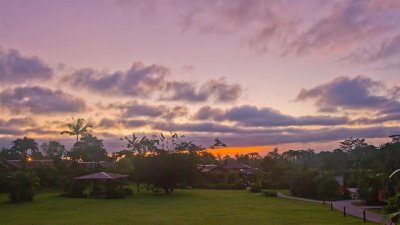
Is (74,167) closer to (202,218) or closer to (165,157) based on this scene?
(165,157)

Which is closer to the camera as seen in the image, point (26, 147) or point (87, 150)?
point (87, 150)

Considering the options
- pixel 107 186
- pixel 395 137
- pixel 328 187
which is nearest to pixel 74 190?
pixel 107 186

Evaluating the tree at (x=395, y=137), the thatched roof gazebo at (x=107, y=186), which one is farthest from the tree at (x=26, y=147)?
the tree at (x=395, y=137)

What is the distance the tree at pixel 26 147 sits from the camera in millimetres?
98125

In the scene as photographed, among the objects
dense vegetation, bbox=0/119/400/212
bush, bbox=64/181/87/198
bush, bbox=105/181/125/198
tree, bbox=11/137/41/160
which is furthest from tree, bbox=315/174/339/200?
tree, bbox=11/137/41/160

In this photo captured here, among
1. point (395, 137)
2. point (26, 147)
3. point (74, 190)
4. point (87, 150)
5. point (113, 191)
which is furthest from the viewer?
point (26, 147)

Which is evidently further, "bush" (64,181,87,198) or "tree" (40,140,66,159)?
"tree" (40,140,66,159)

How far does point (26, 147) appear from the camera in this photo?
100375mm

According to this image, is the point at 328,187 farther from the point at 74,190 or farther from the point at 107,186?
the point at 74,190

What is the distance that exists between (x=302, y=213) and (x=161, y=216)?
31.3 feet

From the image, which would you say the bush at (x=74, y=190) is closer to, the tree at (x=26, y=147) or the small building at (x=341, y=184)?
the small building at (x=341, y=184)

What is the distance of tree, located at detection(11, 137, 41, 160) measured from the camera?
98125 millimetres

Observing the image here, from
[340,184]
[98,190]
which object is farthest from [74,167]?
[340,184]

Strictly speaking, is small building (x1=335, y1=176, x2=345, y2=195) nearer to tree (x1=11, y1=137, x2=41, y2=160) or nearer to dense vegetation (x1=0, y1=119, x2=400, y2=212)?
dense vegetation (x1=0, y1=119, x2=400, y2=212)
